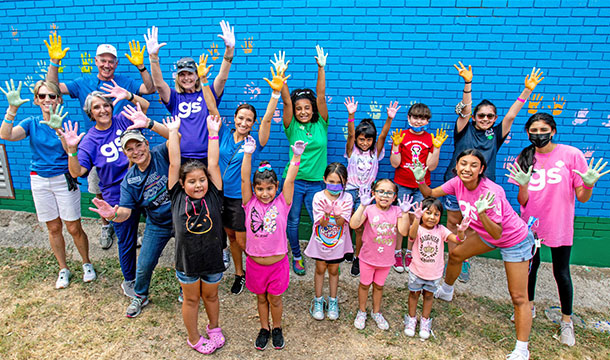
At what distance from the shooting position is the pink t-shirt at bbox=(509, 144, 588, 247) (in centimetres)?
351

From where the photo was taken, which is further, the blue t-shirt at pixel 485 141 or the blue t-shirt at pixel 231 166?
the blue t-shirt at pixel 485 141

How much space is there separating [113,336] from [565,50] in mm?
6107

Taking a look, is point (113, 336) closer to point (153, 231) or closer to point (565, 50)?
point (153, 231)

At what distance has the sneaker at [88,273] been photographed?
14.4ft

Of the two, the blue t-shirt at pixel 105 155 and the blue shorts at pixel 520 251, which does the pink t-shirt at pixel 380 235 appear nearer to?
the blue shorts at pixel 520 251

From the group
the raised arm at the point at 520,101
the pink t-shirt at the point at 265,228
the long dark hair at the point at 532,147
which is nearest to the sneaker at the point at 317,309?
the pink t-shirt at the point at 265,228

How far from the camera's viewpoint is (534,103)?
4.63 meters

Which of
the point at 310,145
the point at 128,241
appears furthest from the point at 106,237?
the point at 310,145

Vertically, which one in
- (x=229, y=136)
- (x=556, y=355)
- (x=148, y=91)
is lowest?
(x=556, y=355)

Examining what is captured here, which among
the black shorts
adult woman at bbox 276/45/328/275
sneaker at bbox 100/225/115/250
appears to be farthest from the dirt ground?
adult woman at bbox 276/45/328/275

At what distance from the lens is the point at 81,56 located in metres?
5.28

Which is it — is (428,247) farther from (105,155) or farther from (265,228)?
(105,155)

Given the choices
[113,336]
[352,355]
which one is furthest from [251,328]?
[113,336]

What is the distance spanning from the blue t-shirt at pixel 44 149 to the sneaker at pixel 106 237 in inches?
54.1
